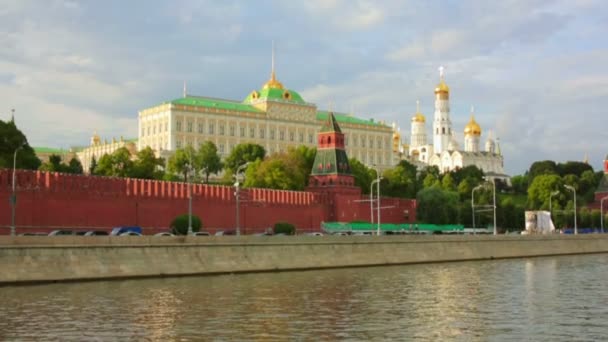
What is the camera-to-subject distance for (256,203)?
55562mm

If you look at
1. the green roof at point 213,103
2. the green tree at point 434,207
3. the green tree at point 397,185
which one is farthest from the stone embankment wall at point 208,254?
the green roof at point 213,103

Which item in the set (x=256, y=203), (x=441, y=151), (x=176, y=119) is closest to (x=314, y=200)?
(x=256, y=203)

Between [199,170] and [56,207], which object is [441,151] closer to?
[199,170]

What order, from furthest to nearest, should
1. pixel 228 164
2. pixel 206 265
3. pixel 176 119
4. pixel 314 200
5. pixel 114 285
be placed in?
1. pixel 176 119
2. pixel 228 164
3. pixel 314 200
4. pixel 206 265
5. pixel 114 285

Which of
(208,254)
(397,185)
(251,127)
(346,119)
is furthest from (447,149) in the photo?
(208,254)

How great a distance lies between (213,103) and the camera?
114438 mm

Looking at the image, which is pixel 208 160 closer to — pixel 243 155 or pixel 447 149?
pixel 243 155

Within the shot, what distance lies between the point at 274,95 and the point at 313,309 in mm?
94765

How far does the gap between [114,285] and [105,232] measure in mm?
11352

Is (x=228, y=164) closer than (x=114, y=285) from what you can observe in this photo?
No

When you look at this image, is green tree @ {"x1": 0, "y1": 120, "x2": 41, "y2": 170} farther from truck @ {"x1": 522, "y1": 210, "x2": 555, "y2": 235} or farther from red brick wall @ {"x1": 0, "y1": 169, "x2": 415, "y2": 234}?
truck @ {"x1": 522, "y1": 210, "x2": 555, "y2": 235}

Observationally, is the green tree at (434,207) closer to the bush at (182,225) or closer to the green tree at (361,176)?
the green tree at (361,176)

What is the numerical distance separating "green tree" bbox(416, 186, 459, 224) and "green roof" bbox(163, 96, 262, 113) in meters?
41.5

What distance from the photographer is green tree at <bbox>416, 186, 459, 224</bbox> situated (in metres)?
75.1
